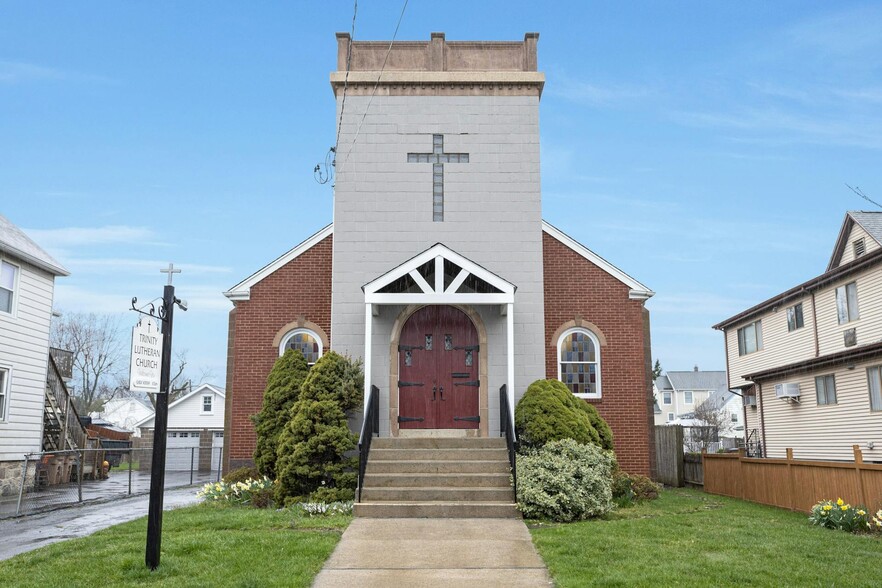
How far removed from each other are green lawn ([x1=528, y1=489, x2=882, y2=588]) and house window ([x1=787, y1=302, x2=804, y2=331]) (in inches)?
717

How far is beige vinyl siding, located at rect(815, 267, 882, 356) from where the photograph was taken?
24.4 meters

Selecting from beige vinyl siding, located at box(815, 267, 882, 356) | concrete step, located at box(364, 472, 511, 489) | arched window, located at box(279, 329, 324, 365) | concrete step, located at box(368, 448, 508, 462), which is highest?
beige vinyl siding, located at box(815, 267, 882, 356)

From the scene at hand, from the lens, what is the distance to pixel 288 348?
1755cm

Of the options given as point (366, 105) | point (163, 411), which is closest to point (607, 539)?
point (163, 411)

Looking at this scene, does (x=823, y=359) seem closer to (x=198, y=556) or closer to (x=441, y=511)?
(x=441, y=511)

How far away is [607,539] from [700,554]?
1.21 meters

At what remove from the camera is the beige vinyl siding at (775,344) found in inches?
1128

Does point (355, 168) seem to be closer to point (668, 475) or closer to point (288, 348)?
point (288, 348)

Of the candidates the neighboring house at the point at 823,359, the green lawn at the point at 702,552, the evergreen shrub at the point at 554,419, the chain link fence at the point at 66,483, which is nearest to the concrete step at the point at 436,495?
the green lawn at the point at 702,552

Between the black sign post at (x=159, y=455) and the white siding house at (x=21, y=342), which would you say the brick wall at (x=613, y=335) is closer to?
the black sign post at (x=159, y=455)

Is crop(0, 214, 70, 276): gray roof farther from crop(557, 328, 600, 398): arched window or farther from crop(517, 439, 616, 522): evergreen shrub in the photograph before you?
crop(517, 439, 616, 522): evergreen shrub

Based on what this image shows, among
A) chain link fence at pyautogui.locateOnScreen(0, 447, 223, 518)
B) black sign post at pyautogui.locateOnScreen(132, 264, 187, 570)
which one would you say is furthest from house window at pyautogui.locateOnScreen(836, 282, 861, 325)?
black sign post at pyautogui.locateOnScreen(132, 264, 187, 570)

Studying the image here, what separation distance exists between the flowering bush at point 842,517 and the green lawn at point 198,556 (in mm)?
7394

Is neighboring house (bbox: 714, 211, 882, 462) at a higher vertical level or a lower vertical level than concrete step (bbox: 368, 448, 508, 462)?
higher
